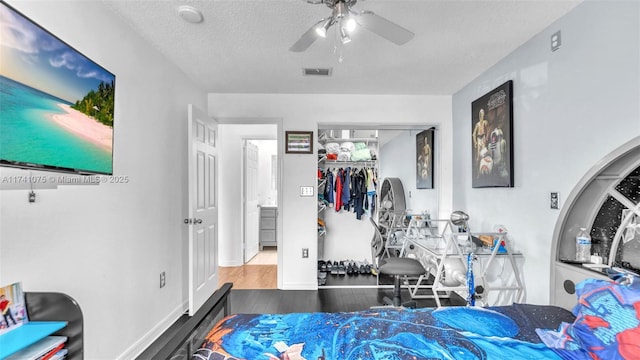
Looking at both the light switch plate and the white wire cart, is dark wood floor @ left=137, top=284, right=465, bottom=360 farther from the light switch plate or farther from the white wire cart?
the light switch plate

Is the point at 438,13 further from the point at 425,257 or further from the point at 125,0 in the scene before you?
the point at 425,257

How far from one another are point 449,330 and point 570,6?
2.14m

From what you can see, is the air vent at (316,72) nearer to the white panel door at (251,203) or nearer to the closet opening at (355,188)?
the closet opening at (355,188)

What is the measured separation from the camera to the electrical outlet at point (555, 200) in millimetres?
1841

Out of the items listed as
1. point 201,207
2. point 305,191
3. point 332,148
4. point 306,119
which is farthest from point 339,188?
point 201,207

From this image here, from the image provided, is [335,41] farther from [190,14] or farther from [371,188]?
[371,188]

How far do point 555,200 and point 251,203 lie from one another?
4085mm

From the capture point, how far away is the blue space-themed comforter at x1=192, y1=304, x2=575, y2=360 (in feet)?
3.50

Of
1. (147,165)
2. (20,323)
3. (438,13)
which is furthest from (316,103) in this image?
(20,323)

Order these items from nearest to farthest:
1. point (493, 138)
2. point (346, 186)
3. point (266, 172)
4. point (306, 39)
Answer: point (306, 39)
point (493, 138)
point (346, 186)
point (266, 172)

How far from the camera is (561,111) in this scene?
5.99ft

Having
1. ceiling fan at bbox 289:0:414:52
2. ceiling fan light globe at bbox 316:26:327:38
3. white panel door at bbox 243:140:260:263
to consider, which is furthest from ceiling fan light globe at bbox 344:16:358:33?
white panel door at bbox 243:140:260:263

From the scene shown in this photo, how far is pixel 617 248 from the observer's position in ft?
4.94

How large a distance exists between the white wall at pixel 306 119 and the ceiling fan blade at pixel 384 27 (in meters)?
1.90
